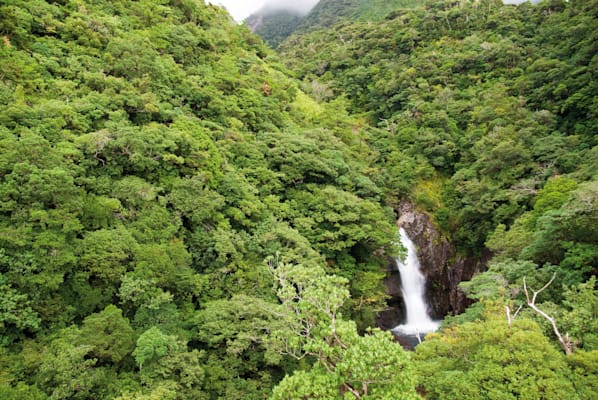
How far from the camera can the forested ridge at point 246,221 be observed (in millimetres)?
9531

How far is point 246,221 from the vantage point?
57.7 feet

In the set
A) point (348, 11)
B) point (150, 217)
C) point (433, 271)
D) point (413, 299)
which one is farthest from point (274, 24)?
point (150, 217)

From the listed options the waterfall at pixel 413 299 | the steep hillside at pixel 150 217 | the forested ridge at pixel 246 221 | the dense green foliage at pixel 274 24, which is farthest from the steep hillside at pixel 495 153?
the dense green foliage at pixel 274 24

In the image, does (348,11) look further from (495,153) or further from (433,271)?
(433,271)

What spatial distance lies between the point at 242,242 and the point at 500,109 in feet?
93.1

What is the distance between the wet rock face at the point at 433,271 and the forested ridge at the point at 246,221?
53.2 inches

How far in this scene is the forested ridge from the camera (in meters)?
9.53

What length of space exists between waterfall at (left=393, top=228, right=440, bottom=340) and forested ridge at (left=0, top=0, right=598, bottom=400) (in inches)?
162

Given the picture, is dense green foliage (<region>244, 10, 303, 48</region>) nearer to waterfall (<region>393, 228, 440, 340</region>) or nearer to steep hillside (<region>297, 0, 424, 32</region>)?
steep hillside (<region>297, 0, 424, 32</region>)

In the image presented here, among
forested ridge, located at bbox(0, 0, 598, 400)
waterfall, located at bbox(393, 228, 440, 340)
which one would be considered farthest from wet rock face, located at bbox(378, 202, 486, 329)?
forested ridge, located at bbox(0, 0, 598, 400)

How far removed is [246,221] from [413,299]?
15749 millimetres

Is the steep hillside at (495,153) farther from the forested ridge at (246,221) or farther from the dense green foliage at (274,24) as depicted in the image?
the dense green foliage at (274,24)

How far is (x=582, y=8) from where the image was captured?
3625 centimetres

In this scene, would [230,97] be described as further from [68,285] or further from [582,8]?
[582,8]
